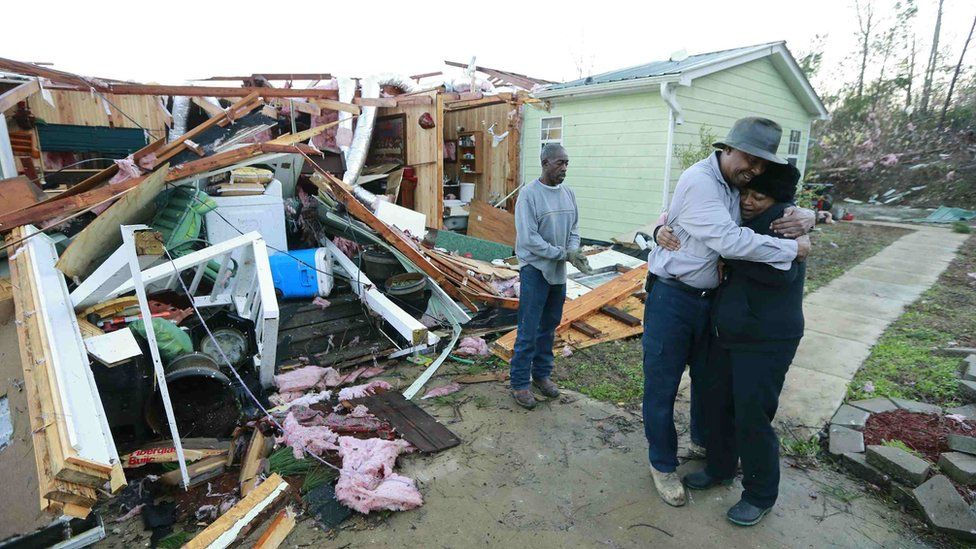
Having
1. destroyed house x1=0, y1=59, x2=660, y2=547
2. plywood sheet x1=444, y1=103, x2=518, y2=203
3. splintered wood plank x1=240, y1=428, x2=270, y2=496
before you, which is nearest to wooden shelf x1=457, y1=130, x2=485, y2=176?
plywood sheet x1=444, y1=103, x2=518, y2=203

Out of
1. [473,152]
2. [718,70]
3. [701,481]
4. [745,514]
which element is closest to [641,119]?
[718,70]

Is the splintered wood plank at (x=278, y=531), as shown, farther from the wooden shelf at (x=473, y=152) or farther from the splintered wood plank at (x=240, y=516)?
the wooden shelf at (x=473, y=152)

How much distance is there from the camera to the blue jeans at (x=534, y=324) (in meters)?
3.47

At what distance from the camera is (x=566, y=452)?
304cm

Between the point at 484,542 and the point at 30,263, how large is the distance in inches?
138

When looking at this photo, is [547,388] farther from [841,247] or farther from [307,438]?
[841,247]

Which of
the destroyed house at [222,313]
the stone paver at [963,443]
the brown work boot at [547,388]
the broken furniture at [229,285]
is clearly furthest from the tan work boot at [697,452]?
the broken furniture at [229,285]

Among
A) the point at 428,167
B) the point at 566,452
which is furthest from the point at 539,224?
the point at 428,167

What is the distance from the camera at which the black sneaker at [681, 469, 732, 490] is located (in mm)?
2631

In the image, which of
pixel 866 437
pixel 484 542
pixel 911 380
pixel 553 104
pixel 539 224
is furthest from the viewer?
pixel 553 104

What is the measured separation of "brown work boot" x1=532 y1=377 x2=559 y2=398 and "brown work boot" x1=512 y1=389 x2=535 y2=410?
0.16 m

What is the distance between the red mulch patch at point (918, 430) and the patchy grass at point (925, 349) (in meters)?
0.41

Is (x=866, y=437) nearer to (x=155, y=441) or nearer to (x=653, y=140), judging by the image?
(x=155, y=441)

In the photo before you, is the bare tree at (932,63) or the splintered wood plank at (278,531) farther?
the bare tree at (932,63)
